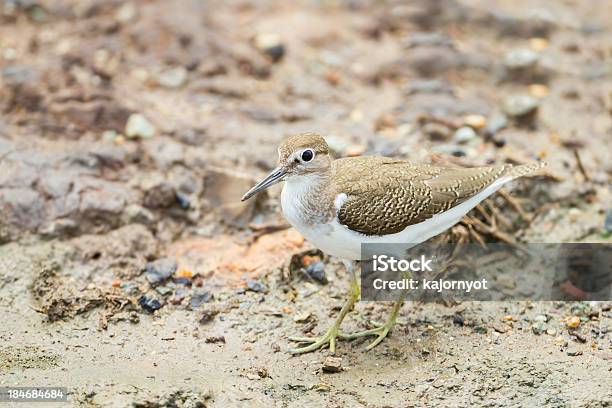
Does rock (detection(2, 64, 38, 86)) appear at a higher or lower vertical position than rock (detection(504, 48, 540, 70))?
lower

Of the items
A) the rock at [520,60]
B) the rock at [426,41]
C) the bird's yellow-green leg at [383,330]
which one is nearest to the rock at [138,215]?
the bird's yellow-green leg at [383,330]

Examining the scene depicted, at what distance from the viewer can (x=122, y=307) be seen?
6.51 metres

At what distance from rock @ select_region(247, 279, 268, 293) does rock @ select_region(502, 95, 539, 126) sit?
3492mm

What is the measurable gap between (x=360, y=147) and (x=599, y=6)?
4.69 m

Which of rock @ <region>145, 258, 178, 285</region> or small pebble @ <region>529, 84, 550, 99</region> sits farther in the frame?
small pebble @ <region>529, 84, 550, 99</region>

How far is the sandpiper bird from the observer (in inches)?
236

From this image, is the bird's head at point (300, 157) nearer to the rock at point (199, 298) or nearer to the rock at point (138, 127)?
the rock at point (199, 298)

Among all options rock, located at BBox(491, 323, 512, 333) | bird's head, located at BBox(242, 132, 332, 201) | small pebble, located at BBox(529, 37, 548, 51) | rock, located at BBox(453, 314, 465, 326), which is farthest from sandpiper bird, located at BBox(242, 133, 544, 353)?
small pebble, located at BBox(529, 37, 548, 51)

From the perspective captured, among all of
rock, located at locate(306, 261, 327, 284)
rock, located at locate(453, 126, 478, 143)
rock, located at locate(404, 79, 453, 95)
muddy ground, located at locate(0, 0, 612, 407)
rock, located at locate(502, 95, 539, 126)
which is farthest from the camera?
rock, located at locate(404, 79, 453, 95)

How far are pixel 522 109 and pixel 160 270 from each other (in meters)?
4.12

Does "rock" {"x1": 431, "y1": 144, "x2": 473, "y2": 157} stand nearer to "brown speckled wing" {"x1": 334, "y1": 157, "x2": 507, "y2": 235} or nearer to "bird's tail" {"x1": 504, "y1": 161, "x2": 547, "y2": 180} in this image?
"bird's tail" {"x1": 504, "y1": 161, "x2": 547, "y2": 180}

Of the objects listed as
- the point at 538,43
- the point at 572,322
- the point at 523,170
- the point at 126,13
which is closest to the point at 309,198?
the point at 523,170

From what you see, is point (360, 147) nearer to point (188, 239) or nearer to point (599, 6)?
point (188, 239)

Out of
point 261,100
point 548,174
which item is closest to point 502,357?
point 548,174
